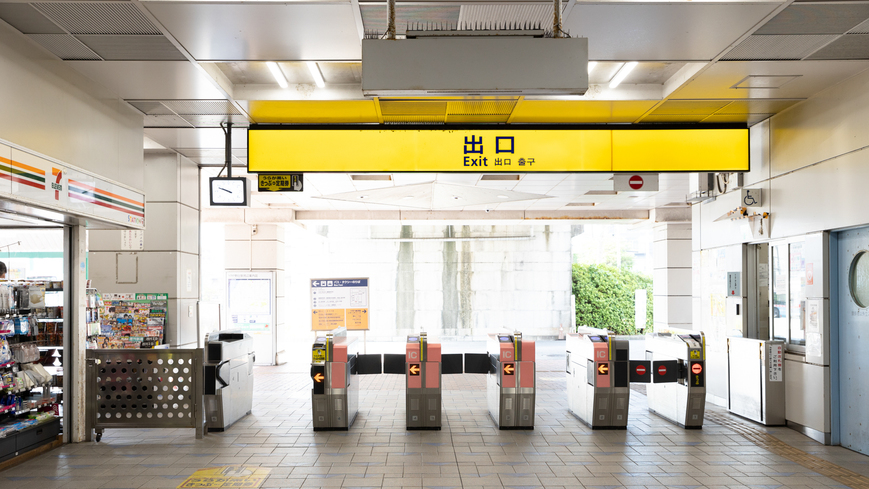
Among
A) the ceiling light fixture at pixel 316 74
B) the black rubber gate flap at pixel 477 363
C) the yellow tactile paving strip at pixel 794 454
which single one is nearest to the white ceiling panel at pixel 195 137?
the ceiling light fixture at pixel 316 74

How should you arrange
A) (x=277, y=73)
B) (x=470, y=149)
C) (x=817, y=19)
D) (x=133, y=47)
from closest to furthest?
(x=817, y=19) < (x=133, y=47) < (x=277, y=73) < (x=470, y=149)

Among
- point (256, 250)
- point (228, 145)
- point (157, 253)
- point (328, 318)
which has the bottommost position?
point (328, 318)

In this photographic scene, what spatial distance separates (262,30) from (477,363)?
439 centimetres

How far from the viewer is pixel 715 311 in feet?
23.2

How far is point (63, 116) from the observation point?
4.45 meters

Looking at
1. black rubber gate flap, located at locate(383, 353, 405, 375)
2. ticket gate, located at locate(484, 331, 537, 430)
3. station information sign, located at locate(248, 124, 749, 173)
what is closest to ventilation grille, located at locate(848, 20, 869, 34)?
station information sign, located at locate(248, 124, 749, 173)

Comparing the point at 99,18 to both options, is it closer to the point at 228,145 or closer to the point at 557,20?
the point at 228,145

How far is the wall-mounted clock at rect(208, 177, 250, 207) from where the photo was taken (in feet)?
19.0

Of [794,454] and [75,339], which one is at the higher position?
[75,339]

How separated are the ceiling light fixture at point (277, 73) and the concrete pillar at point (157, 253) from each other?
110 inches

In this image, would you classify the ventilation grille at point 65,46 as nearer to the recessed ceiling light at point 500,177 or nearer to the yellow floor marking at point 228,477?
the yellow floor marking at point 228,477

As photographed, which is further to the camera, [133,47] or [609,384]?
[609,384]

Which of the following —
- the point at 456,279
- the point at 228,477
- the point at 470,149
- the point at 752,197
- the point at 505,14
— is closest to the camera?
the point at 505,14

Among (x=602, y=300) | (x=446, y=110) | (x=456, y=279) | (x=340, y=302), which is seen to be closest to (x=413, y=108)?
(x=446, y=110)
